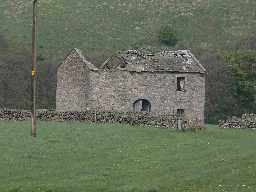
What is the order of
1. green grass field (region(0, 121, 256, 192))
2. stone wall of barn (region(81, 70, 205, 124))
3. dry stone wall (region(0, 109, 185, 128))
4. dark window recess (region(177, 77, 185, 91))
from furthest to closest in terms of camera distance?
dark window recess (region(177, 77, 185, 91)) → stone wall of barn (region(81, 70, 205, 124)) → dry stone wall (region(0, 109, 185, 128)) → green grass field (region(0, 121, 256, 192))

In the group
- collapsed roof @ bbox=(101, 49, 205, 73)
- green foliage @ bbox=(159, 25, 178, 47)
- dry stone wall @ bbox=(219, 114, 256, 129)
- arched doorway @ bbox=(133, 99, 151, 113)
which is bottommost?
dry stone wall @ bbox=(219, 114, 256, 129)

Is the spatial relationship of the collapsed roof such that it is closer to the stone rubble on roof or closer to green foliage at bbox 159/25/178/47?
the stone rubble on roof

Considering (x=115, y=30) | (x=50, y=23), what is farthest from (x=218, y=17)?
(x=50, y=23)

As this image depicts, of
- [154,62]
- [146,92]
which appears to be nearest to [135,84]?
[146,92]

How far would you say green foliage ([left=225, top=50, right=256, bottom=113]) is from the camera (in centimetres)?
6231

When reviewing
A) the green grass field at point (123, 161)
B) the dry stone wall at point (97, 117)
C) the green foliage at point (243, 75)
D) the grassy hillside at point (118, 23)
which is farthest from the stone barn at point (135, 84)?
the grassy hillside at point (118, 23)

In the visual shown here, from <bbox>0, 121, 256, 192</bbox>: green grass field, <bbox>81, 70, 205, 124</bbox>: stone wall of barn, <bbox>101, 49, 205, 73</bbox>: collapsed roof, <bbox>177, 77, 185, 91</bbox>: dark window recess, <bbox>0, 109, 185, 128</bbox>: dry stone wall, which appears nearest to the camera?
<bbox>0, 121, 256, 192</bbox>: green grass field

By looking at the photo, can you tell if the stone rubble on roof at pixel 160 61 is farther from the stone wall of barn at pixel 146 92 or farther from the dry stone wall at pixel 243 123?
the dry stone wall at pixel 243 123

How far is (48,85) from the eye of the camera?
6694 cm

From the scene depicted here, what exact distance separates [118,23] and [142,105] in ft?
93.2

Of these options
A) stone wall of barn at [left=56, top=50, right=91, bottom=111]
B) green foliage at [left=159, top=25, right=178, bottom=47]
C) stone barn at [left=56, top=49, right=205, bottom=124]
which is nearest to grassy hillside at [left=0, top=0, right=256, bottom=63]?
green foliage at [left=159, top=25, right=178, bottom=47]

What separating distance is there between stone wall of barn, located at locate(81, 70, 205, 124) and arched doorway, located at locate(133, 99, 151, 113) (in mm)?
357

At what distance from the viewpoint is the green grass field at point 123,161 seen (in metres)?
18.2

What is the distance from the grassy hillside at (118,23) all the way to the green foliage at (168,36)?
79 centimetres
